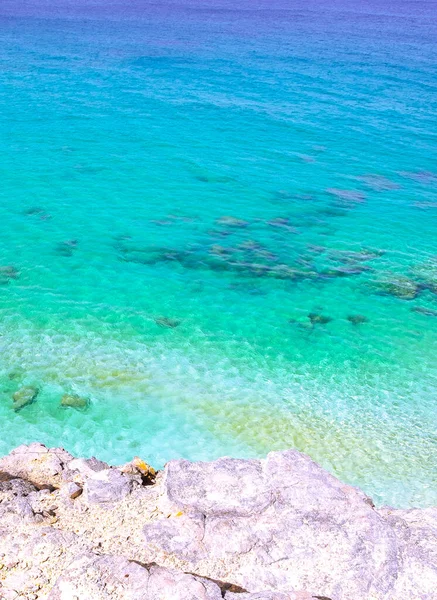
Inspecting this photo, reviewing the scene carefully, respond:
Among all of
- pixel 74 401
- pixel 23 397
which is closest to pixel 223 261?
pixel 74 401

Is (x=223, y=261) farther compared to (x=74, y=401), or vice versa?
(x=223, y=261)

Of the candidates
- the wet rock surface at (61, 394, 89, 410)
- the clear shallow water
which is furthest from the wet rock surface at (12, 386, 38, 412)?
the wet rock surface at (61, 394, 89, 410)

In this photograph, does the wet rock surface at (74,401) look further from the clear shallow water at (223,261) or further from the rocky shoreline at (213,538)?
the rocky shoreline at (213,538)

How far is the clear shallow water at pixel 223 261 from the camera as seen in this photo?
55.2 feet

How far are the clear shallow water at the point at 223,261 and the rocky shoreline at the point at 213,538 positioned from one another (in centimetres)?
533

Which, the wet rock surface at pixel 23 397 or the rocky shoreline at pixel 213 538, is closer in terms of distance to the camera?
the rocky shoreline at pixel 213 538

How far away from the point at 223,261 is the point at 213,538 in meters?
17.2

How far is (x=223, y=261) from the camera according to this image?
25.6 meters

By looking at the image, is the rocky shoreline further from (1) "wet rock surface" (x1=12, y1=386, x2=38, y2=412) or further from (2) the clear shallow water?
(1) "wet rock surface" (x1=12, y1=386, x2=38, y2=412)

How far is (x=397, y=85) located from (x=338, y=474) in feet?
141

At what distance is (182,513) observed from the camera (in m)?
9.74

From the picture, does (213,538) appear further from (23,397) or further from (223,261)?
(223,261)

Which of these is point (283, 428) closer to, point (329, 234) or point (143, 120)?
point (329, 234)

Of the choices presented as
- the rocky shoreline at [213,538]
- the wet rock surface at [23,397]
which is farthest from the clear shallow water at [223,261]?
the rocky shoreline at [213,538]
